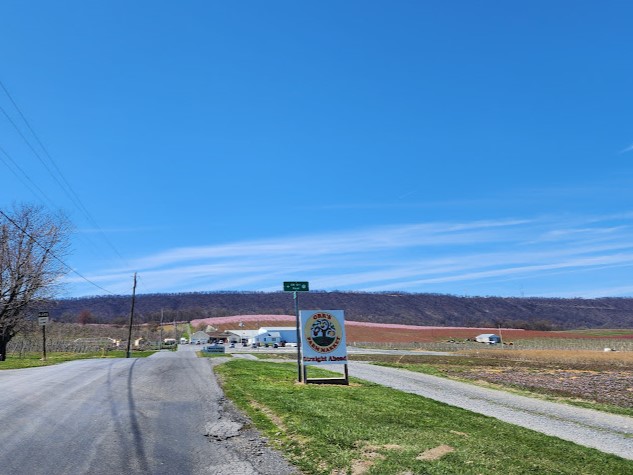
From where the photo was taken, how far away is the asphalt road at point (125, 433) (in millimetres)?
6828

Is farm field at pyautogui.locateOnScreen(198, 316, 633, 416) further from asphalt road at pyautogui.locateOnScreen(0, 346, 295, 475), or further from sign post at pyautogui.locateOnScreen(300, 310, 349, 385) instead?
asphalt road at pyautogui.locateOnScreen(0, 346, 295, 475)

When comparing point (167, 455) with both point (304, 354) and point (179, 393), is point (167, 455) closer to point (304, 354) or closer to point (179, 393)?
point (179, 393)

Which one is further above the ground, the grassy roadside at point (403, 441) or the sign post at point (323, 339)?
the sign post at point (323, 339)

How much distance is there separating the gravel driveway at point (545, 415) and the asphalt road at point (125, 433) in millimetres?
7093

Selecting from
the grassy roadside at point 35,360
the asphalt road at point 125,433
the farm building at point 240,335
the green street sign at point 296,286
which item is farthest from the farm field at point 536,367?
the farm building at point 240,335

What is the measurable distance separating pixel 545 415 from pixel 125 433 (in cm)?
1142

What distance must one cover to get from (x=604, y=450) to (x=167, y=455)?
27.2 feet

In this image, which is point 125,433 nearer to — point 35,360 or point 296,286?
point 296,286

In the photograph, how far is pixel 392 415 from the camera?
11203 millimetres

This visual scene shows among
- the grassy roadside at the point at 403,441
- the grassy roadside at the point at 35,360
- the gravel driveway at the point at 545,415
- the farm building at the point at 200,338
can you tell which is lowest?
the gravel driveway at the point at 545,415

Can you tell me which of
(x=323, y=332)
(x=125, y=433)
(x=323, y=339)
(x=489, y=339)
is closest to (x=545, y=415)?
(x=323, y=339)

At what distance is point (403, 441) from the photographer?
8.34 meters

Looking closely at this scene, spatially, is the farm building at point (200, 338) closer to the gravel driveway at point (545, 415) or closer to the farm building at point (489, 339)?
the farm building at point (489, 339)

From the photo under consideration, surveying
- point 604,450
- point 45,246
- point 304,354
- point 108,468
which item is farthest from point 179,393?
point 45,246
